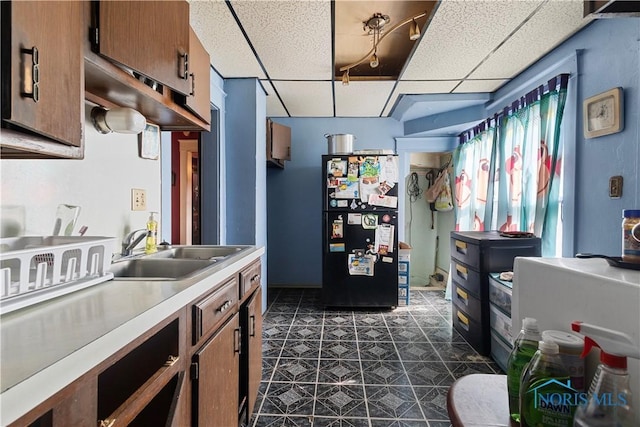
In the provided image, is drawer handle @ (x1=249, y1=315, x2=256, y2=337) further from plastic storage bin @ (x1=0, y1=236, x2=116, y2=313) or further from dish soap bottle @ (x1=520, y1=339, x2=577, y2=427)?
dish soap bottle @ (x1=520, y1=339, x2=577, y2=427)

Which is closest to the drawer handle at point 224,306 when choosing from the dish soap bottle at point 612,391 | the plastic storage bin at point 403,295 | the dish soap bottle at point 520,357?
the dish soap bottle at point 520,357

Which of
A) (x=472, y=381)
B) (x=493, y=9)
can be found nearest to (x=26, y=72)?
(x=472, y=381)

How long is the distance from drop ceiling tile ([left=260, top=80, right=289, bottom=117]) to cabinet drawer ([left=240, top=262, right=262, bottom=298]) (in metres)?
1.98

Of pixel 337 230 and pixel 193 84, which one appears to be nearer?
pixel 193 84

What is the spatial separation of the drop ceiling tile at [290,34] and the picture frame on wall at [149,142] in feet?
2.81

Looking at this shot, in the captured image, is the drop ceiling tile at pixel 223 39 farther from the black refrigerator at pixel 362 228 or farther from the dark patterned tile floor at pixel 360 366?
the dark patterned tile floor at pixel 360 366

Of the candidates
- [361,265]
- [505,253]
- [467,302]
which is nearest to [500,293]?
[505,253]

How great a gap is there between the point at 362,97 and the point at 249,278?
8.24ft

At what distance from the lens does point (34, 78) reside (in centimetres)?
67

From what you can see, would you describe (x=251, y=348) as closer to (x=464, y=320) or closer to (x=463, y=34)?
(x=464, y=320)

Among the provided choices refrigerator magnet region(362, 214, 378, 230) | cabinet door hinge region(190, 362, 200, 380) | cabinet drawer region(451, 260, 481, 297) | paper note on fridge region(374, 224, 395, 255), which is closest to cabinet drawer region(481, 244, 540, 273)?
cabinet drawer region(451, 260, 481, 297)

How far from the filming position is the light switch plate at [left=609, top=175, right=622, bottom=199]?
1.65 m

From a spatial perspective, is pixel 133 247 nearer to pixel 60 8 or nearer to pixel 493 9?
pixel 60 8

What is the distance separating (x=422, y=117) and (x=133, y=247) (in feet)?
11.4
